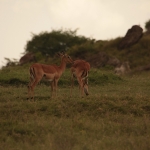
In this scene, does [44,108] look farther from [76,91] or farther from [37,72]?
[76,91]

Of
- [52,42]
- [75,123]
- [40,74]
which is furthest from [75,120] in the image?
[52,42]

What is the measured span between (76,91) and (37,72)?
7.67 ft

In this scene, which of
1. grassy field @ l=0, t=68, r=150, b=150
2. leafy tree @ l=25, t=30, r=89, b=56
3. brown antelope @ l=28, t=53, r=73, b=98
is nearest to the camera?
grassy field @ l=0, t=68, r=150, b=150

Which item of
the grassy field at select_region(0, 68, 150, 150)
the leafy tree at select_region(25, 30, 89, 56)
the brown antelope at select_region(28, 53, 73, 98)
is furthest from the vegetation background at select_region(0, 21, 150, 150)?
the leafy tree at select_region(25, 30, 89, 56)

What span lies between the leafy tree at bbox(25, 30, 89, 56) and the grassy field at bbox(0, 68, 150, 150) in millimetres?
16269

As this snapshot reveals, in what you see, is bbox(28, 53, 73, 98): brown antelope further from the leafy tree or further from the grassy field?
the leafy tree

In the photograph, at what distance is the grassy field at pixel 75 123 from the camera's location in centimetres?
616

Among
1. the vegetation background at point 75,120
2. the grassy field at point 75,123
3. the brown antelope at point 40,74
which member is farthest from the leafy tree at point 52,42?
the brown antelope at point 40,74

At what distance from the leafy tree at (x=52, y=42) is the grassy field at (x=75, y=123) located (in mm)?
16269

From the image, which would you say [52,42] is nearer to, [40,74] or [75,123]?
[40,74]

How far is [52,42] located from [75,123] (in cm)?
1977

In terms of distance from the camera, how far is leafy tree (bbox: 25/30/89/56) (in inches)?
1063

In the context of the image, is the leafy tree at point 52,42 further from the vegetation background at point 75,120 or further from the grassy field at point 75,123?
the grassy field at point 75,123

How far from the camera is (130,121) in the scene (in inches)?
307
